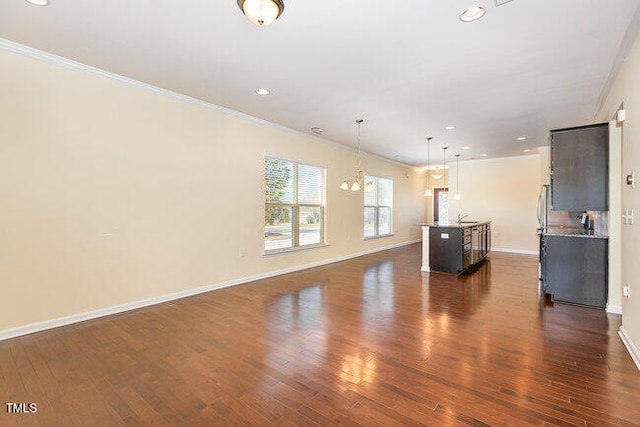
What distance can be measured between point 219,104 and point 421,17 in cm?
318

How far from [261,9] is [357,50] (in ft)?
4.68

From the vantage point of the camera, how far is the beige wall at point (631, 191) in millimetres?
2539

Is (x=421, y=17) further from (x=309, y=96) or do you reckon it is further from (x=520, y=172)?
(x=520, y=172)

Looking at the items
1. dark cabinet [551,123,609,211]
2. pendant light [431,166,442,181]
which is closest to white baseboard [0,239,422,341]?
dark cabinet [551,123,609,211]

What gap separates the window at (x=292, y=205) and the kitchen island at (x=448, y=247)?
228 cm

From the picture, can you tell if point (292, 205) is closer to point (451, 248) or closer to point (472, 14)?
point (451, 248)

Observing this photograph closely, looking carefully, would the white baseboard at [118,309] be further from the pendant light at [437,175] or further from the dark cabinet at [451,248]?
the pendant light at [437,175]

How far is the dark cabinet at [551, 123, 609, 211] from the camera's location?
142 inches

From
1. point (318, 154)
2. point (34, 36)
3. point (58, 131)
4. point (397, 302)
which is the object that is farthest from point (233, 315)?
point (318, 154)

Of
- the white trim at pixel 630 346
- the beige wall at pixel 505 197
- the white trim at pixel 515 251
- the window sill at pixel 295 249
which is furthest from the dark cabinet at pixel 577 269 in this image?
the beige wall at pixel 505 197

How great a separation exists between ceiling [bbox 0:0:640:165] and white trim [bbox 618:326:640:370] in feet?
8.92

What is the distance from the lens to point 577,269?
388 centimetres

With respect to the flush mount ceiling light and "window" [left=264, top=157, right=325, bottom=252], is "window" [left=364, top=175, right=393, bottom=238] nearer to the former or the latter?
"window" [left=264, top=157, right=325, bottom=252]

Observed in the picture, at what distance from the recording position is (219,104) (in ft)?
15.0
